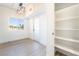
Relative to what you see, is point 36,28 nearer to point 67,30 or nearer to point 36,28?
point 36,28

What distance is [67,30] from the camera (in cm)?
159

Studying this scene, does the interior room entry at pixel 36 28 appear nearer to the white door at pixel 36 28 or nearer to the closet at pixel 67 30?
the white door at pixel 36 28

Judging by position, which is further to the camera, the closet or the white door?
the white door

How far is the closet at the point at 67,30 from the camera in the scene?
151cm

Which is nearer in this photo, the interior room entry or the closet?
the closet

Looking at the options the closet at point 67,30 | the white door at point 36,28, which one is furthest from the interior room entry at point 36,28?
the closet at point 67,30

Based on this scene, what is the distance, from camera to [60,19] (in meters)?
1.66

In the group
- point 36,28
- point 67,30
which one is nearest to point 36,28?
point 36,28

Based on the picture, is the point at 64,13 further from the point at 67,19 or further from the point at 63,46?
the point at 63,46

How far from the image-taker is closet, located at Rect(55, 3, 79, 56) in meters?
1.51

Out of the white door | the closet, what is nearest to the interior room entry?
the white door

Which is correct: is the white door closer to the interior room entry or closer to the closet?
the interior room entry

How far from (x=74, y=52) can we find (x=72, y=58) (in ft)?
2.90

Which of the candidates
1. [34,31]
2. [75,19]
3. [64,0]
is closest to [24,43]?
[34,31]
